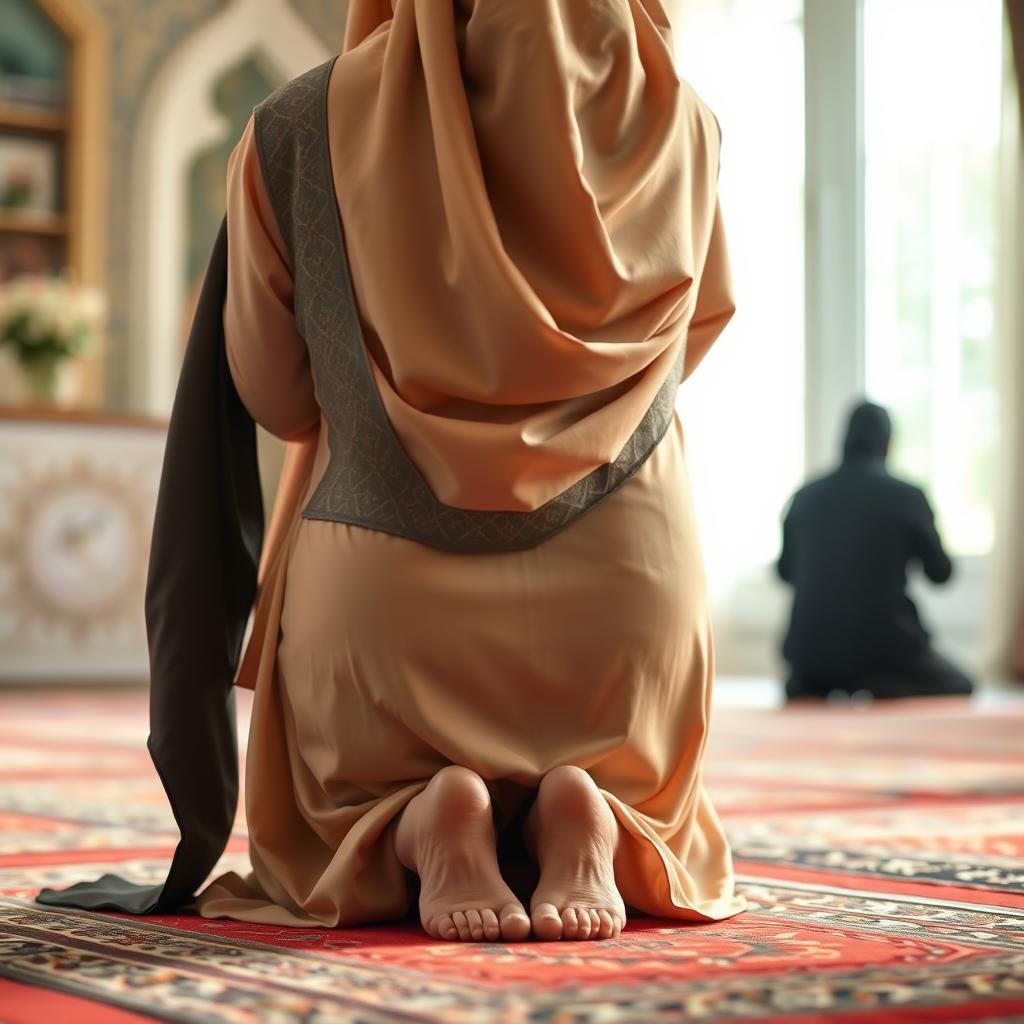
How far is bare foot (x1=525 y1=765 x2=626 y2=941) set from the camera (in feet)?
5.19

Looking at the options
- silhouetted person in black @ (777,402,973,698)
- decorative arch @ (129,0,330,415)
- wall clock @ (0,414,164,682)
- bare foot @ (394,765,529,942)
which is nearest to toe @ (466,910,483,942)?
bare foot @ (394,765,529,942)

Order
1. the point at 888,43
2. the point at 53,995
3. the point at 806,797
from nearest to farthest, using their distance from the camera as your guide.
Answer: the point at 53,995, the point at 806,797, the point at 888,43

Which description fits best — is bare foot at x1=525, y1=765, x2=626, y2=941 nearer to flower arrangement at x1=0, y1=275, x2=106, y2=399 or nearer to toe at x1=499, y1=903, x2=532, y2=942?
toe at x1=499, y1=903, x2=532, y2=942

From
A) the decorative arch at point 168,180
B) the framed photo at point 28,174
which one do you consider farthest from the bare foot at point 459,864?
the framed photo at point 28,174

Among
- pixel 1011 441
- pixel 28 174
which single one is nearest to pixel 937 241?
pixel 1011 441

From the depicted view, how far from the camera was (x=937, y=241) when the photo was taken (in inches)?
291

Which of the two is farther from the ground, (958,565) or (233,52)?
(233,52)

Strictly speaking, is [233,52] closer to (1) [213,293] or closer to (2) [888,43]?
(2) [888,43]

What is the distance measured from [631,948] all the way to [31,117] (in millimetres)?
6191

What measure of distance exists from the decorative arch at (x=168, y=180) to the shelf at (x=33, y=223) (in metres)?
0.29

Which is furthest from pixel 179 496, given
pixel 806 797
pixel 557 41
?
pixel 806 797

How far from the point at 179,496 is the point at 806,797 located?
161cm

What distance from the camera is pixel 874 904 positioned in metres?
1.87

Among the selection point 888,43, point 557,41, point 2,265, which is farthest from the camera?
point 888,43
